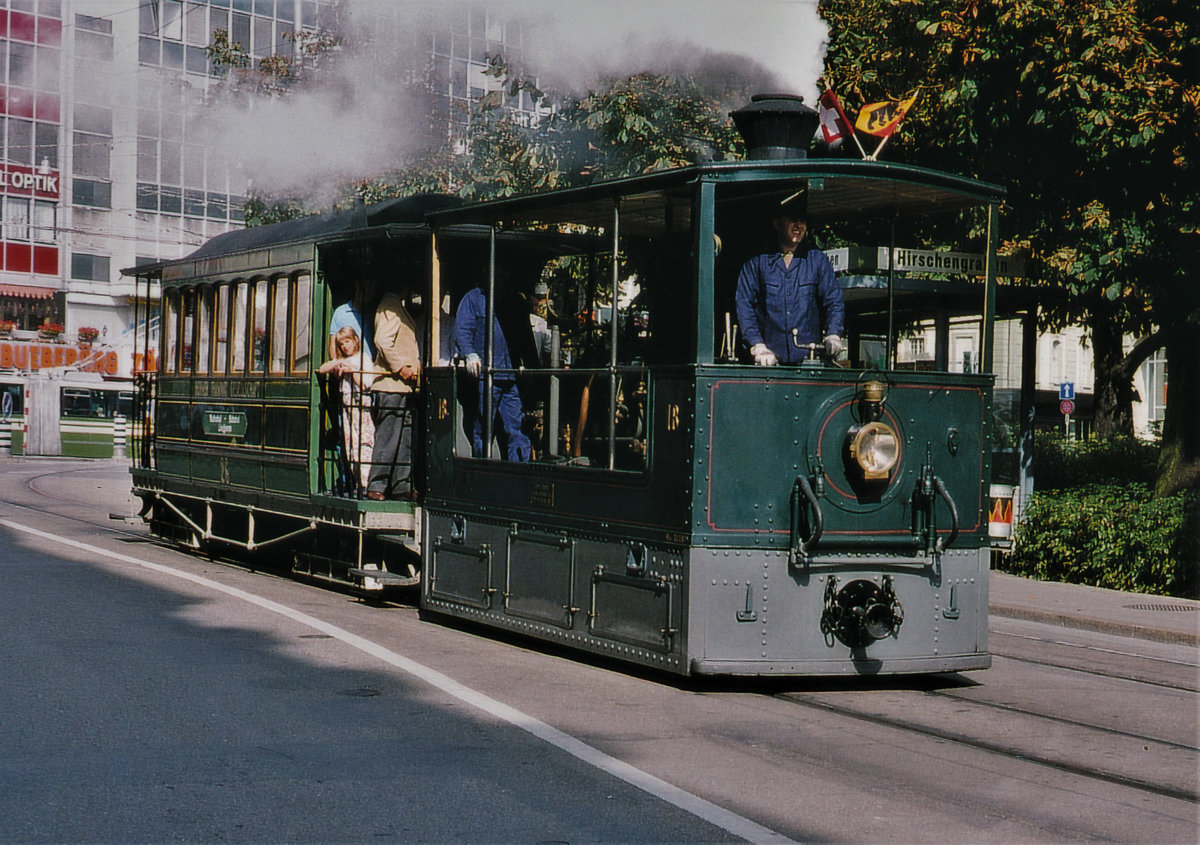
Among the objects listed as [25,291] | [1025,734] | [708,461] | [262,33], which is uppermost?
[262,33]

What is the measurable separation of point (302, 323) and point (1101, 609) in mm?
7310

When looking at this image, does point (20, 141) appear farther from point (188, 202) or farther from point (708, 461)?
point (708, 461)

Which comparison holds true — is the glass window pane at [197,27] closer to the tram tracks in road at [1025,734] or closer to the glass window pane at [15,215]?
the glass window pane at [15,215]

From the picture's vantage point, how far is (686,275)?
8438 millimetres

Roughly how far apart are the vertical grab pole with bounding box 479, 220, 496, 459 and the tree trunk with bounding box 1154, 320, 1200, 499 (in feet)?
30.0

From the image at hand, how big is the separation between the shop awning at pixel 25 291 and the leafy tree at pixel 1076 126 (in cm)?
4696

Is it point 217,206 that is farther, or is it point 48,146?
point 217,206

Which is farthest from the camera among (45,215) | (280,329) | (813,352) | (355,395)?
(45,215)

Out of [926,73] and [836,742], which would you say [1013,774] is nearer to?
[836,742]

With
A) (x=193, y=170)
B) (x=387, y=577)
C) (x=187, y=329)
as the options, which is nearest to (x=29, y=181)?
(x=193, y=170)

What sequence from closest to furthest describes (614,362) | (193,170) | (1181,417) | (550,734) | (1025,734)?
(550,734) < (1025,734) < (614,362) < (1181,417) < (193,170)

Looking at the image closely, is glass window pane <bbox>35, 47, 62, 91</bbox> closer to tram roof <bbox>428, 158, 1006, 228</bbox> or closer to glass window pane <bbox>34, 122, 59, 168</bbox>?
glass window pane <bbox>34, 122, 59, 168</bbox>

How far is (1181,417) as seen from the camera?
1616cm

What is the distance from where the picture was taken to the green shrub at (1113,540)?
13938 millimetres
